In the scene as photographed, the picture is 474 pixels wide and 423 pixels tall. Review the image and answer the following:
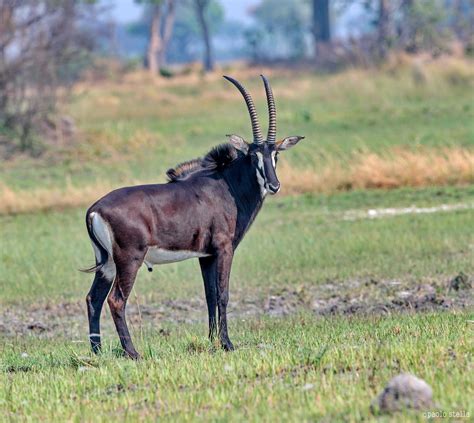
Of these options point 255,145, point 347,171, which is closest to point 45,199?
point 347,171

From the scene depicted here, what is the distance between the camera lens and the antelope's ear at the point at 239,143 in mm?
9594

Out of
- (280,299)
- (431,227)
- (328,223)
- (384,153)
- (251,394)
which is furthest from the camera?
(384,153)

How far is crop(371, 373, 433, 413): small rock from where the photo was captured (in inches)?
226

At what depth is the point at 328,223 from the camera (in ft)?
53.5

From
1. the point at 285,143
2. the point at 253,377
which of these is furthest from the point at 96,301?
the point at 253,377

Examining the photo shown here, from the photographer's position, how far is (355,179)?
19.2 m

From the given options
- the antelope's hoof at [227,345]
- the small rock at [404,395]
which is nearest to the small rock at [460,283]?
the antelope's hoof at [227,345]

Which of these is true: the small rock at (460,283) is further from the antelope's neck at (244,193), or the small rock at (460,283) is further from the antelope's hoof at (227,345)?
the antelope's hoof at (227,345)

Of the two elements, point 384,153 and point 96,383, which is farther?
point 384,153

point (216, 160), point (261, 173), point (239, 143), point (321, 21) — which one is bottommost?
point (261, 173)

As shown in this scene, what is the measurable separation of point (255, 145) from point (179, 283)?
12.4ft

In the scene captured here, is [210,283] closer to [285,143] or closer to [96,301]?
[96,301]

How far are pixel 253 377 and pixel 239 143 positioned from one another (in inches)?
121

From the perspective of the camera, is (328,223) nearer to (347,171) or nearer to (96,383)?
(347,171)
